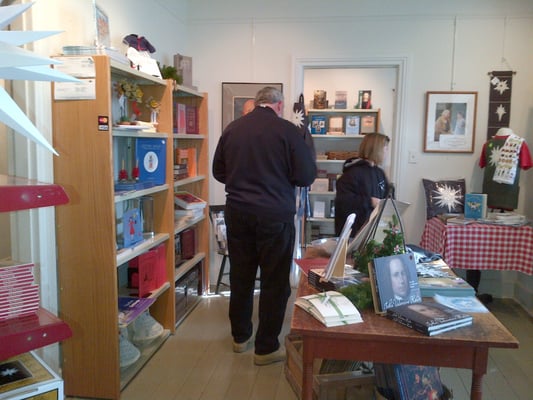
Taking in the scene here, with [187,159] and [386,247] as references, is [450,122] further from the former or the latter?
[386,247]

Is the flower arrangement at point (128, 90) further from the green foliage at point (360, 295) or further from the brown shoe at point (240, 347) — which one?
the green foliage at point (360, 295)

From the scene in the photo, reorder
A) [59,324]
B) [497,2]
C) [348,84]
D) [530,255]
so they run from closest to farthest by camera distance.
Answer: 1. [59,324]
2. [530,255]
3. [497,2]
4. [348,84]

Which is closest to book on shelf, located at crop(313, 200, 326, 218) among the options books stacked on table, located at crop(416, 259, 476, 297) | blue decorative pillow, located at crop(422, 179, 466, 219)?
blue decorative pillow, located at crop(422, 179, 466, 219)

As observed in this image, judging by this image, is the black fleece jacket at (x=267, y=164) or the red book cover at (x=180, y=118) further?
the red book cover at (x=180, y=118)

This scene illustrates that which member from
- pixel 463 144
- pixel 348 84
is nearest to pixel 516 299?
pixel 463 144

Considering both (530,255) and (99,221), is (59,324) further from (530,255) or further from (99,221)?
(530,255)

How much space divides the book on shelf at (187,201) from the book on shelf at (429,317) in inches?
89.0

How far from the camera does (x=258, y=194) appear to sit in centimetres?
261

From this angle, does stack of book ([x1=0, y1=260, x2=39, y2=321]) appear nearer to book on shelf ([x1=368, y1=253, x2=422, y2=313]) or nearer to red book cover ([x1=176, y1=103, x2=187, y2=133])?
book on shelf ([x1=368, y1=253, x2=422, y2=313])

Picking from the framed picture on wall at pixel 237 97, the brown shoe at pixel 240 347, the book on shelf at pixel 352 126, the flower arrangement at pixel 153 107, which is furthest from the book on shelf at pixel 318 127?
the brown shoe at pixel 240 347

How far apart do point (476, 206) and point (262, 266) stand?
1.87 meters

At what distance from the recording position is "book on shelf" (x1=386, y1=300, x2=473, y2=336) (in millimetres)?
1468

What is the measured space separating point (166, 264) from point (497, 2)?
3378mm

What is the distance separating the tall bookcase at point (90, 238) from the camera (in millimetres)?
2275
